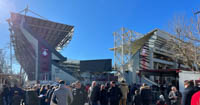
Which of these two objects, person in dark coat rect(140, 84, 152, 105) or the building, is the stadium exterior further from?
person in dark coat rect(140, 84, 152, 105)

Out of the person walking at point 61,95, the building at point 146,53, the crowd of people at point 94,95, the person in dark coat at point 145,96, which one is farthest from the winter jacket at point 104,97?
the building at point 146,53

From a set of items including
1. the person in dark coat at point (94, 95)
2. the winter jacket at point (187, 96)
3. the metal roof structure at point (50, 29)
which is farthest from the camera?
the metal roof structure at point (50, 29)

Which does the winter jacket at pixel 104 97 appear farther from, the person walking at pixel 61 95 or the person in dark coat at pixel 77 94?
the person walking at pixel 61 95

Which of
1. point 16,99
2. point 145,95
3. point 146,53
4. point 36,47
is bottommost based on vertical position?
point 16,99

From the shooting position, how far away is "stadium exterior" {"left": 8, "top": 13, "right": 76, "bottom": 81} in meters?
39.1

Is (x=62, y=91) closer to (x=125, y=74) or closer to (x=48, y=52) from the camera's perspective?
(x=125, y=74)

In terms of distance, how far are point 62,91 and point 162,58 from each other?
38.8 m

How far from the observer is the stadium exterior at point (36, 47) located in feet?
128

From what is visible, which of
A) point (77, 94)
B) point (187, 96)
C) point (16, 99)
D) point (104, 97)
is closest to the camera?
point (187, 96)

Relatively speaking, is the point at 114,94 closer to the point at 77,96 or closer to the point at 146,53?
the point at 77,96

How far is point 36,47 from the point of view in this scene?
40.6m

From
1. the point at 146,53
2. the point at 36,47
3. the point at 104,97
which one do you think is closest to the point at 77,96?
the point at 104,97

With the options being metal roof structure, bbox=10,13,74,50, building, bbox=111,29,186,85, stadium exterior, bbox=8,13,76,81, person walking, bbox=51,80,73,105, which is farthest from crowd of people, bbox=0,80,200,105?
metal roof structure, bbox=10,13,74,50

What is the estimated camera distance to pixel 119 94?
27.0 feet
